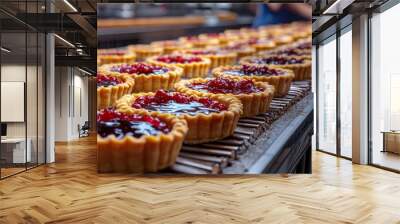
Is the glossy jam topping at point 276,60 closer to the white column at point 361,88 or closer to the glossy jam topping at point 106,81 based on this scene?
the glossy jam topping at point 106,81

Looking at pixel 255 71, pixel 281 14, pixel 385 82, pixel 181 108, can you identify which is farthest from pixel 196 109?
pixel 385 82

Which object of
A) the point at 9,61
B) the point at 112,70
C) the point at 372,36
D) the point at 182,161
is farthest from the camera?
the point at 372,36

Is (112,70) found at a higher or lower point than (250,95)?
higher

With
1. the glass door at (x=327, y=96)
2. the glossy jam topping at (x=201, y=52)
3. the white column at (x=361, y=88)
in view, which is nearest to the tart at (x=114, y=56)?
the glossy jam topping at (x=201, y=52)

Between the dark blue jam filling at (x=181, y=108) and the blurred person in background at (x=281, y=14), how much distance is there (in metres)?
1.36

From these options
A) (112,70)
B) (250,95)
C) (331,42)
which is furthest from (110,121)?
(331,42)

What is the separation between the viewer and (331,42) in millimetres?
9547

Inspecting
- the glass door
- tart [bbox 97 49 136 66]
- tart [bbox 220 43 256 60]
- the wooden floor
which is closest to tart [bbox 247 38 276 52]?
tart [bbox 220 43 256 60]

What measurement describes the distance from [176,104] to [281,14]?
6.21 feet

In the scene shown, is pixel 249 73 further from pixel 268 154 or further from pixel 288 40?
pixel 268 154

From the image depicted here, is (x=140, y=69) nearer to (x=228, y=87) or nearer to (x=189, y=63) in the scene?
(x=189, y=63)

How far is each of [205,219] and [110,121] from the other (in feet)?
7.06

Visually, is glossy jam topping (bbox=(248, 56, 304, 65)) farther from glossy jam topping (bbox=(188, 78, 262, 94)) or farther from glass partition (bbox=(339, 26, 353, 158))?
glass partition (bbox=(339, 26, 353, 158))

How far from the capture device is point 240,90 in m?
5.71
